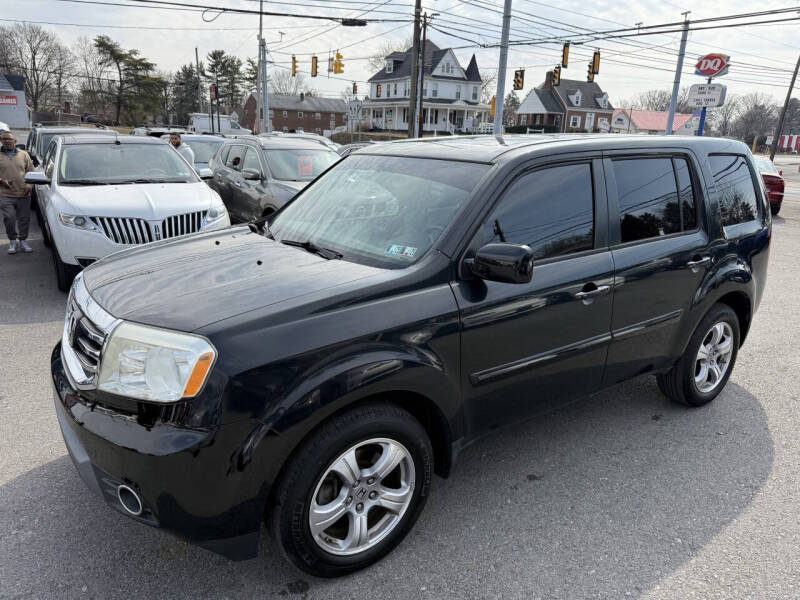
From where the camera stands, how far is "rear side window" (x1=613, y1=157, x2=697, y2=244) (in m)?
3.36

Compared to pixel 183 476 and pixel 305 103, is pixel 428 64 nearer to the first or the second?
pixel 305 103

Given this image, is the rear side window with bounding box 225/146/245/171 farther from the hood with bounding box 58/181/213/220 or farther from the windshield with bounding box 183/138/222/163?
the windshield with bounding box 183/138/222/163

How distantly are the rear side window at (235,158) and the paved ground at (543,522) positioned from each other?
6.84m

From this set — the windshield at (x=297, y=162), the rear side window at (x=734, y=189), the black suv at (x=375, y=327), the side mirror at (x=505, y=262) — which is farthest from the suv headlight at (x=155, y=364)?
the windshield at (x=297, y=162)

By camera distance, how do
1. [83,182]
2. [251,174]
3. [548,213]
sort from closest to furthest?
[548,213]
[83,182]
[251,174]

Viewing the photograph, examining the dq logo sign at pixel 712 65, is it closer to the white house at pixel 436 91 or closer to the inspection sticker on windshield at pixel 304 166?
the inspection sticker on windshield at pixel 304 166

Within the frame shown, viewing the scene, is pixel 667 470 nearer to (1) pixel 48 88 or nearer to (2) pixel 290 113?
(2) pixel 290 113

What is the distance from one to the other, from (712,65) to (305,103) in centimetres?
7550

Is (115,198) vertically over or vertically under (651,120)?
under

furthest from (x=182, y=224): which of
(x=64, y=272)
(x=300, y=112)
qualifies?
(x=300, y=112)

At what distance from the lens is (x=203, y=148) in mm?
14758

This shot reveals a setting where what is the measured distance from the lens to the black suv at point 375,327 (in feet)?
6.85

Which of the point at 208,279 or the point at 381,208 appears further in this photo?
the point at 381,208

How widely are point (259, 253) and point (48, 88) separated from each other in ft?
321
